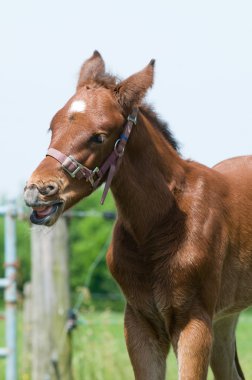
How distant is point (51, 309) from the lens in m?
8.80

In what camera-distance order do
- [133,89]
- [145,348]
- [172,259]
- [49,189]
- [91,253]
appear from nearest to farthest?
1. [49,189]
2. [133,89]
3. [172,259]
4. [145,348]
5. [91,253]

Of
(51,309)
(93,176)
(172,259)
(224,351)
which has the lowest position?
(51,309)

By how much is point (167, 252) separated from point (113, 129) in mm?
745

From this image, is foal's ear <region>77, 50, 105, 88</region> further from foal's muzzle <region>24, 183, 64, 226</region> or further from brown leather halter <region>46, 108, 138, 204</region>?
foal's muzzle <region>24, 183, 64, 226</region>

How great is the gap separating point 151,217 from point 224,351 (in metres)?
1.38

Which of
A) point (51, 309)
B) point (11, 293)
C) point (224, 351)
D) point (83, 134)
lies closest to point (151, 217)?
point (83, 134)

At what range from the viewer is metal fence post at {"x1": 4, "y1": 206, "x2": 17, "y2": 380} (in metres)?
8.49

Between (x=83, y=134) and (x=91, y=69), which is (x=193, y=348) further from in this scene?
(x=91, y=69)

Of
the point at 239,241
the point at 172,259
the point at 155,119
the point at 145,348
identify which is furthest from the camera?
the point at 239,241

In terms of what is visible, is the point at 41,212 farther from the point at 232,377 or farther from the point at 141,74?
the point at 232,377

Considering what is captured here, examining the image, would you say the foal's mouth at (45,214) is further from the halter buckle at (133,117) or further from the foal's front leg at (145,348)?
the foal's front leg at (145,348)

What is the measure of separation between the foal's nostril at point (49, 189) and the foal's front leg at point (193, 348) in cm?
106

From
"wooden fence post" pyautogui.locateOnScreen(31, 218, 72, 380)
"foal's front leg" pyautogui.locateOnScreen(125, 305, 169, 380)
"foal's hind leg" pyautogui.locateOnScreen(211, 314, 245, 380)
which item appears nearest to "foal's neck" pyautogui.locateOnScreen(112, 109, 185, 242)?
"foal's front leg" pyautogui.locateOnScreen(125, 305, 169, 380)

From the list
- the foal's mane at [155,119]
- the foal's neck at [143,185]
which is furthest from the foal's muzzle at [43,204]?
the foal's mane at [155,119]
